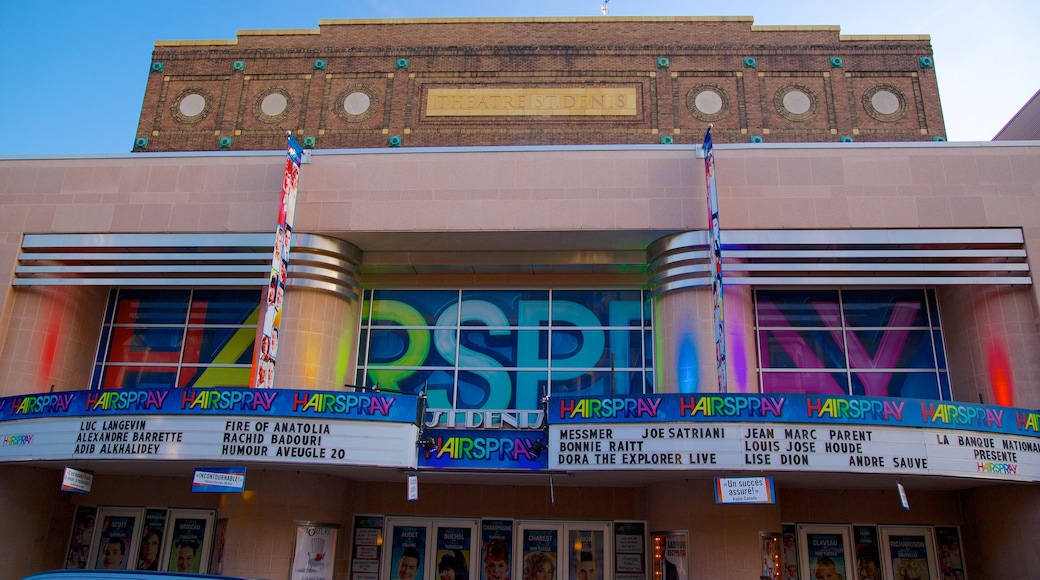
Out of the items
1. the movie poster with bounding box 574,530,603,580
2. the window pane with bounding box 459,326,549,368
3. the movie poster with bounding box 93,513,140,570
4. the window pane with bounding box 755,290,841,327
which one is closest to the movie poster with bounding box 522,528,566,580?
the movie poster with bounding box 574,530,603,580

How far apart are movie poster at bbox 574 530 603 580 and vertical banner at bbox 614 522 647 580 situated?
35cm

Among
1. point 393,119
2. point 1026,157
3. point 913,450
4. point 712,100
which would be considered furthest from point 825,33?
point 913,450

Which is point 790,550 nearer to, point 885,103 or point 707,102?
point 707,102

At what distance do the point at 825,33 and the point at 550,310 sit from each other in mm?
14747

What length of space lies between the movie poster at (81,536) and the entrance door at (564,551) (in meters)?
9.39

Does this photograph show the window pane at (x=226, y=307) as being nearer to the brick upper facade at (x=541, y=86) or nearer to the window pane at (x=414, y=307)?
the window pane at (x=414, y=307)

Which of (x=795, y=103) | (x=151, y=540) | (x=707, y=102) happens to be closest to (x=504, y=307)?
(x=151, y=540)

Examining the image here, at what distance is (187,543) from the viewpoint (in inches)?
699

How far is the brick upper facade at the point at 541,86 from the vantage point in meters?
25.7

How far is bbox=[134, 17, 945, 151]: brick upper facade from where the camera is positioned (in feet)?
84.2

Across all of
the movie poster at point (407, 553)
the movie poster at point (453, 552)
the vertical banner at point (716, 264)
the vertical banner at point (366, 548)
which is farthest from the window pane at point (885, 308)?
the vertical banner at point (366, 548)

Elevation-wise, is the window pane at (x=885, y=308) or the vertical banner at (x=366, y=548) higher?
the window pane at (x=885, y=308)

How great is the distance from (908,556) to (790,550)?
2441 mm

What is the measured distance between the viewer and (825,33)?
26625mm
